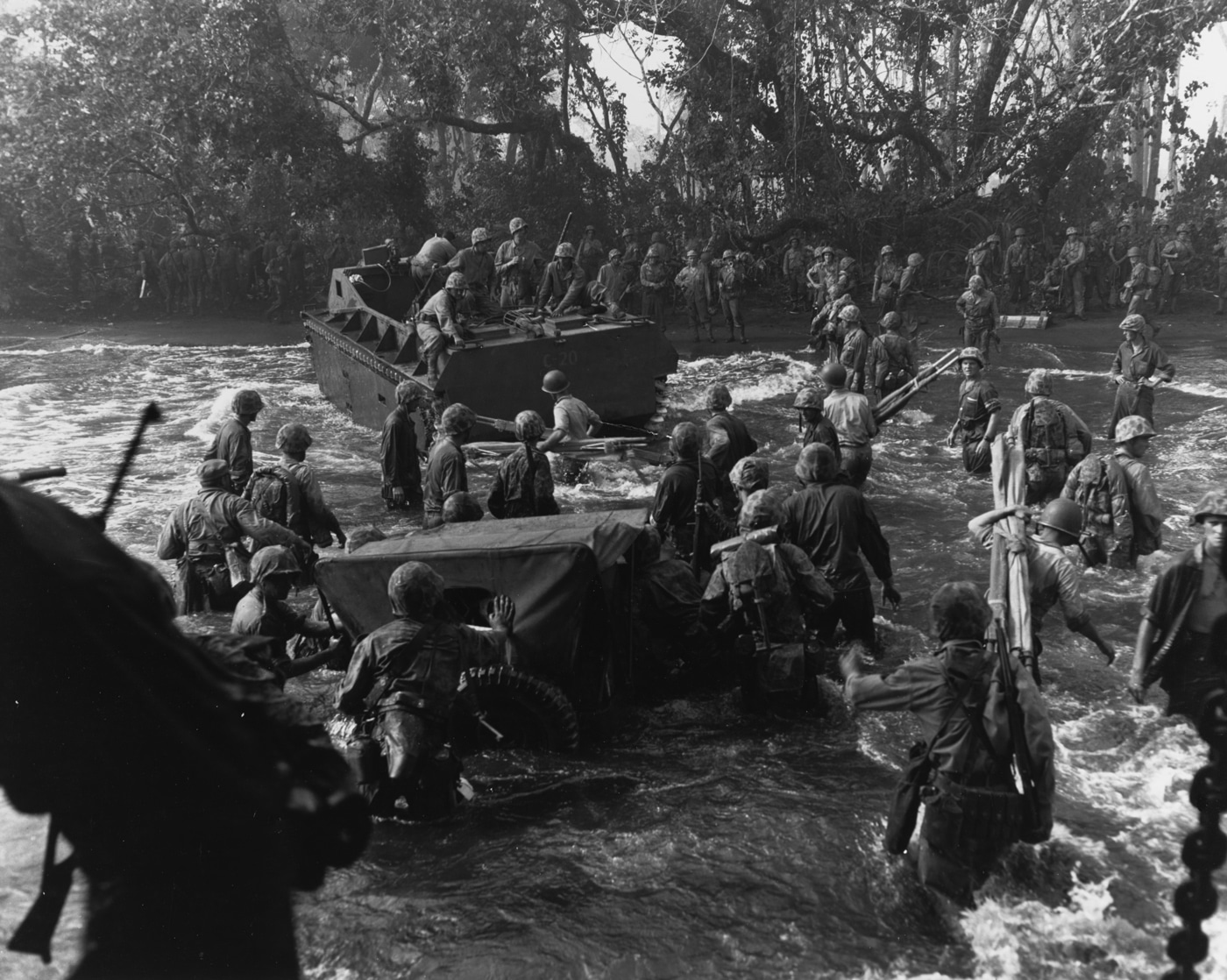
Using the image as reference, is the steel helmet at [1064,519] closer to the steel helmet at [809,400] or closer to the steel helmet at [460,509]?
the steel helmet at [809,400]

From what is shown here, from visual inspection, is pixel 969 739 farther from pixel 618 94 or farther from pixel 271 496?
pixel 618 94

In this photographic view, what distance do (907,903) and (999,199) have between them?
2472 centimetres

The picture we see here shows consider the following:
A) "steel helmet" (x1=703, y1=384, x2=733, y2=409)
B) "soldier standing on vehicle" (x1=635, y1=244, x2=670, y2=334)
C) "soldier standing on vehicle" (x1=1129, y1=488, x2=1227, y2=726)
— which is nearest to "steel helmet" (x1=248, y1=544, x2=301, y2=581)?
"steel helmet" (x1=703, y1=384, x2=733, y2=409)

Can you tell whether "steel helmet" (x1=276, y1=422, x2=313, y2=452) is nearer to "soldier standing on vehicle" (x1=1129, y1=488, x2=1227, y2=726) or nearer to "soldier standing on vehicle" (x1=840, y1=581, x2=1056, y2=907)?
"soldier standing on vehicle" (x1=840, y1=581, x2=1056, y2=907)

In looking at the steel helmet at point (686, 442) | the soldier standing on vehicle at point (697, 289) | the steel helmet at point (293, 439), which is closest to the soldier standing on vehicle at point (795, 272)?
the soldier standing on vehicle at point (697, 289)

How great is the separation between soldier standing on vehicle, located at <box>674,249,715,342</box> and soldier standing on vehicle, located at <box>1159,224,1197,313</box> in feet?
30.5

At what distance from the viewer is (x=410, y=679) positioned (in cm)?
580

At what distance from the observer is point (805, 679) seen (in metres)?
7.20

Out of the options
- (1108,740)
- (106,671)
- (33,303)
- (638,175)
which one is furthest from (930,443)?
(33,303)

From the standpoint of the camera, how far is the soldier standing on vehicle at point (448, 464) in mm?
9789

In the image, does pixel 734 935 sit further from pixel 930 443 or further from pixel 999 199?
pixel 999 199

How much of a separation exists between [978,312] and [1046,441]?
27.2 ft

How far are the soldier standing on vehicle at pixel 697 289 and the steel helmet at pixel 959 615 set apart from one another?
18300mm

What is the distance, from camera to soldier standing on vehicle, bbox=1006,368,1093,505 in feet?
33.8
